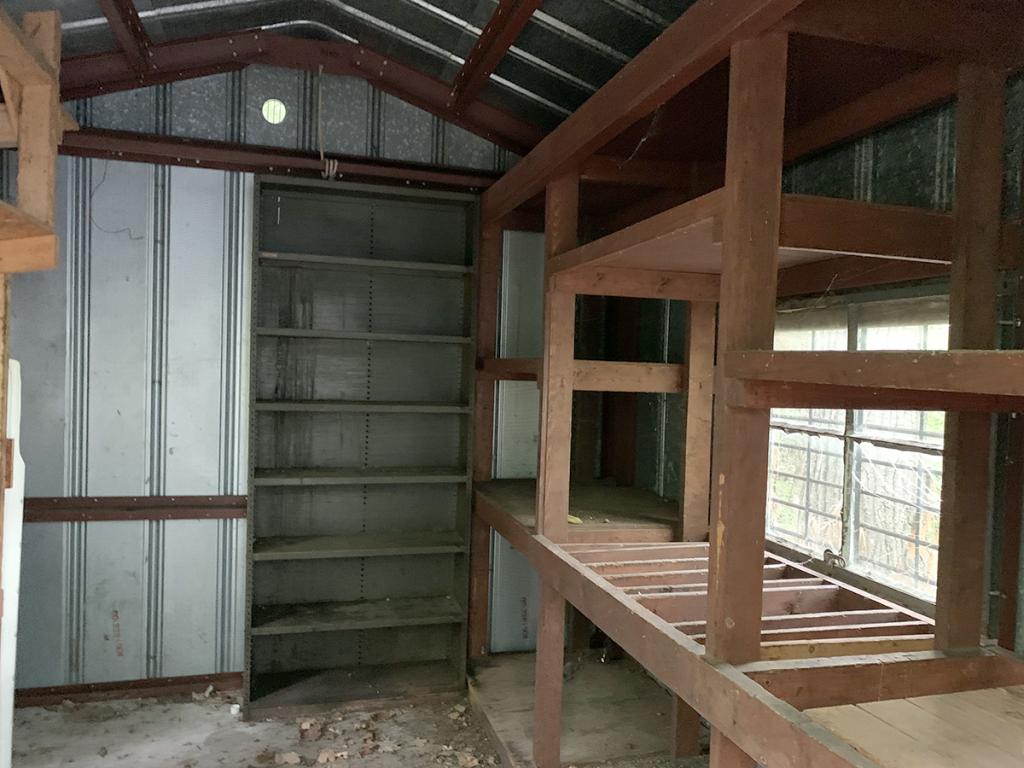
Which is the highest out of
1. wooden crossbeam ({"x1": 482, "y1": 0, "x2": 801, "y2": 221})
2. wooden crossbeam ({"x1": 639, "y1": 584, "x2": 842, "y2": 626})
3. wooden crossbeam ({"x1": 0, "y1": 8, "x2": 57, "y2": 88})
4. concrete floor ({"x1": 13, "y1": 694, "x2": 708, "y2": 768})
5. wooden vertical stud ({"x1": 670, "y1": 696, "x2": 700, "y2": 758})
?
wooden crossbeam ({"x1": 0, "y1": 8, "x2": 57, "y2": 88})

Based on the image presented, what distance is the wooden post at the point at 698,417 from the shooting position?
3209 mm

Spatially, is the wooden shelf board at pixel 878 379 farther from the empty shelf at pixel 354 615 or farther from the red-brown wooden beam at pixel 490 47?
the empty shelf at pixel 354 615

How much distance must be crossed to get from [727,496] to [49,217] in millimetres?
2553

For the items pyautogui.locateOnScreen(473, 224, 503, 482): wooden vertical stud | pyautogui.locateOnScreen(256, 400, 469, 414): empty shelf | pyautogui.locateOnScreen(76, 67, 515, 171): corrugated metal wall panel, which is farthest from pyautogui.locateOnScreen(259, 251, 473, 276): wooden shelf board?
pyautogui.locateOnScreen(256, 400, 469, 414): empty shelf

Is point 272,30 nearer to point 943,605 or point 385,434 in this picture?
point 385,434

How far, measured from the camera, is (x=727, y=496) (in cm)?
172

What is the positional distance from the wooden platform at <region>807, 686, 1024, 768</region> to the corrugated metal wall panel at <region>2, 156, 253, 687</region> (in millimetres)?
3420

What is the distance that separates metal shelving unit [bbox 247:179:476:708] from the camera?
13.5ft

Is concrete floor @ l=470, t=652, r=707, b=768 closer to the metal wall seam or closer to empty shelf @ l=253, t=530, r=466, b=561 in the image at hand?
empty shelf @ l=253, t=530, r=466, b=561

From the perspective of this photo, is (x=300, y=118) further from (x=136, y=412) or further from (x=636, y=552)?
(x=636, y=552)

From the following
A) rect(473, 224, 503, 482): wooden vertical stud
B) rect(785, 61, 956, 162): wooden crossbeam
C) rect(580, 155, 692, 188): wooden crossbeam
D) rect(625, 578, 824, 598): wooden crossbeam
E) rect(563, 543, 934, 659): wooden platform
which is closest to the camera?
rect(563, 543, 934, 659): wooden platform

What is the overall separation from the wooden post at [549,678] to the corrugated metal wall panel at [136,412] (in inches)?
77.8

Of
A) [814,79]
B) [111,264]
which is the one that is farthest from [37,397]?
[814,79]

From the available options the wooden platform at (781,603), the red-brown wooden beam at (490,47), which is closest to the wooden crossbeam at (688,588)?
the wooden platform at (781,603)
